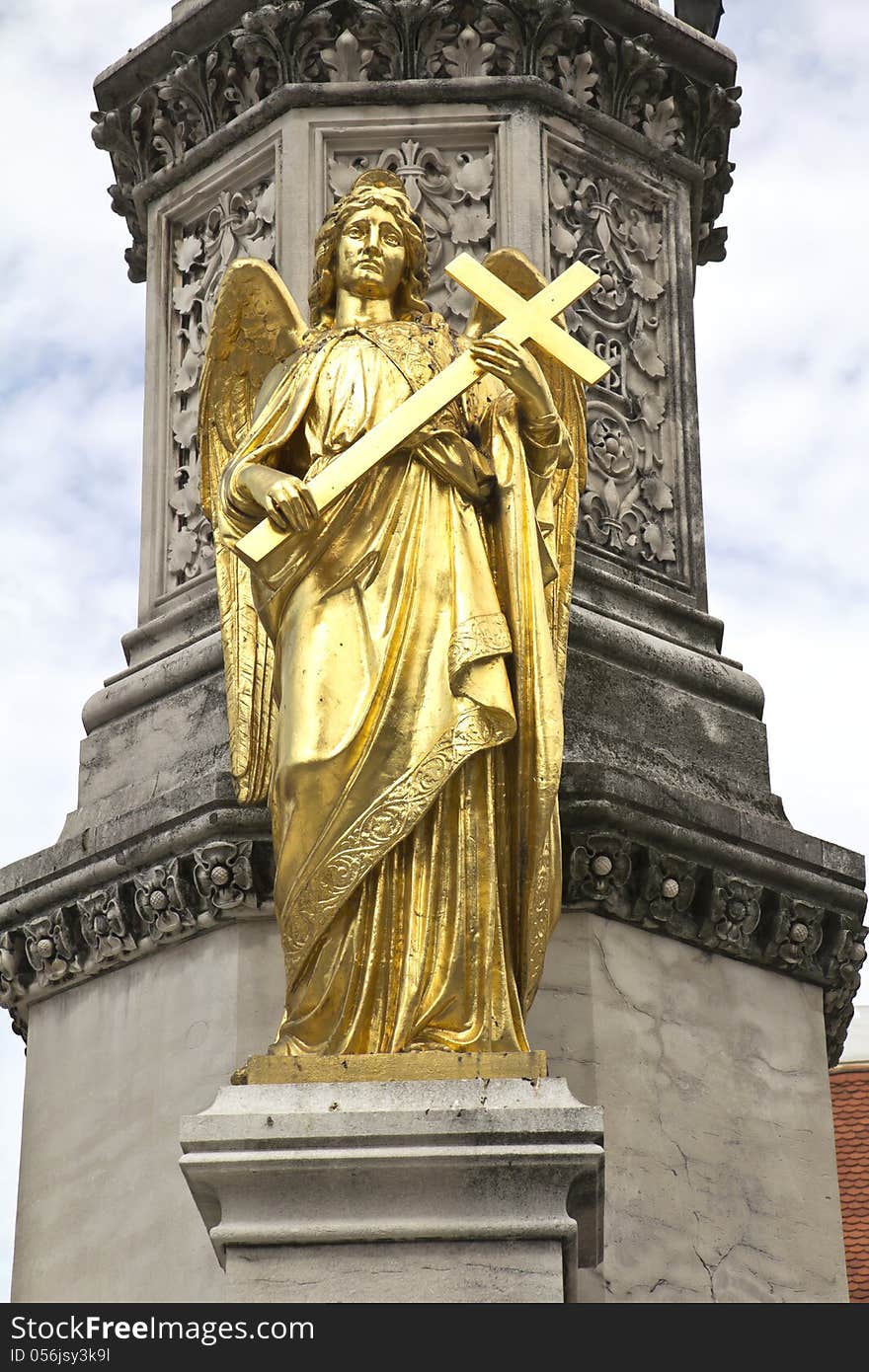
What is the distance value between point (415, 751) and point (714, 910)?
201 centimetres

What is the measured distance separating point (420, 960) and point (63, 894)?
2.35m

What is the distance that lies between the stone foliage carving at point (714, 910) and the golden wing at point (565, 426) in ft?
2.53

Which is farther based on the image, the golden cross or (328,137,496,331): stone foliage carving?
(328,137,496,331): stone foliage carving

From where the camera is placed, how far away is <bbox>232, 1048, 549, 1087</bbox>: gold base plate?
7.16 meters

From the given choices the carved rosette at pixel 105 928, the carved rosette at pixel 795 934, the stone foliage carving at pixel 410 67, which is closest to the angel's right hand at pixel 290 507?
the carved rosette at pixel 105 928

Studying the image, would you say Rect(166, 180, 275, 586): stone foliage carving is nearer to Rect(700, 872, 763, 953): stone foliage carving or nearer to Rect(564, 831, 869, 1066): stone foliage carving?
Rect(564, 831, 869, 1066): stone foliage carving

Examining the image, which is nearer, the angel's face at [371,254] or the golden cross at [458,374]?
the golden cross at [458,374]

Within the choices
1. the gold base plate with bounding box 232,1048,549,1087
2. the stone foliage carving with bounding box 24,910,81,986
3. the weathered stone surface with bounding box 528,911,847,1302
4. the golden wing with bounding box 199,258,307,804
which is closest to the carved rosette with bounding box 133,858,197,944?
the stone foliage carving with bounding box 24,910,81,986

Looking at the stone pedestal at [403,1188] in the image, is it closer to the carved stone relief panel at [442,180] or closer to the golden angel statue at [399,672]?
the golden angel statue at [399,672]

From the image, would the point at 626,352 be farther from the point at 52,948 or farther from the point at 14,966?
the point at 14,966

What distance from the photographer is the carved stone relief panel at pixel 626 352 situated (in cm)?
997

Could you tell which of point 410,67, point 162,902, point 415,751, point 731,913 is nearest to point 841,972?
point 731,913

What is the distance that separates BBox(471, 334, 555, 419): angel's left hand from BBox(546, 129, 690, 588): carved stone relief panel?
5.79 feet
